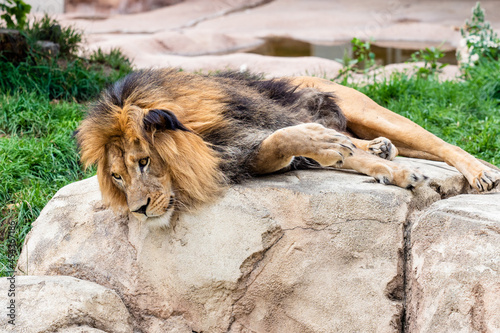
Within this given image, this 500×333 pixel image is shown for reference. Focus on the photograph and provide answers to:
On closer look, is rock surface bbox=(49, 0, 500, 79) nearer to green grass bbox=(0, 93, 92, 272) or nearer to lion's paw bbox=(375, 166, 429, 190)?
green grass bbox=(0, 93, 92, 272)

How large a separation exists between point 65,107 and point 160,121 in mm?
2926

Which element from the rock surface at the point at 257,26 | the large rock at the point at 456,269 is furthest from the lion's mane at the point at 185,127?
the rock surface at the point at 257,26

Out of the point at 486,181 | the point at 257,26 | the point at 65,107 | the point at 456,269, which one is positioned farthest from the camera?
the point at 257,26

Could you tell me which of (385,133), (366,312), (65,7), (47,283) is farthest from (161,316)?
(65,7)

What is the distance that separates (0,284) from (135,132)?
93 cm

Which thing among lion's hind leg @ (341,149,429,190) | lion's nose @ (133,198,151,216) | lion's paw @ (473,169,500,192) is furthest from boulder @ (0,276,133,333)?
lion's paw @ (473,169,500,192)

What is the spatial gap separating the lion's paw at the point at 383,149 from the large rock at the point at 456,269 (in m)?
0.81

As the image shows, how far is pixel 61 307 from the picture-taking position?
8.52 ft

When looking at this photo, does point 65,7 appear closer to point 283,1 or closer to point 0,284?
point 283,1

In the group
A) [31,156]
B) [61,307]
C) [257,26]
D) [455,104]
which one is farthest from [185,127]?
[257,26]

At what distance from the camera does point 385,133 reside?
3.78 metres

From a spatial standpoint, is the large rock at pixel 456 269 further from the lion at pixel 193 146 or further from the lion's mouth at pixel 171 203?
the lion's mouth at pixel 171 203

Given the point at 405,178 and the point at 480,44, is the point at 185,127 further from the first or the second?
the point at 480,44

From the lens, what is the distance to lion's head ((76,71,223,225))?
2754mm
